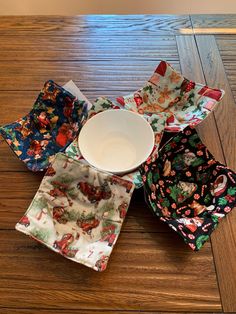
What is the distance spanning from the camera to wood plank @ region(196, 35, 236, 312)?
53 cm

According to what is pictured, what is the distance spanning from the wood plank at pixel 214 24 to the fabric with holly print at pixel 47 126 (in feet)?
1.81

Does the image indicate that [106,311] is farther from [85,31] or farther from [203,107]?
[85,31]

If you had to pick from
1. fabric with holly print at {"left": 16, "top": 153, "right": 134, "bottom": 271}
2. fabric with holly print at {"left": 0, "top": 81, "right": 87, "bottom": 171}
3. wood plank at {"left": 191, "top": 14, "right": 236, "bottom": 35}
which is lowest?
fabric with holly print at {"left": 16, "top": 153, "right": 134, "bottom": 271}

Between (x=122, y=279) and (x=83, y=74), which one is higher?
(x=83, y=74)

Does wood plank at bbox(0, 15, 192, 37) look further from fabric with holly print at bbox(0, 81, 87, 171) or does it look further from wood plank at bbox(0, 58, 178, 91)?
fabric with holly print at bbox(0, 81, 87, 171)

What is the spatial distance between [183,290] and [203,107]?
1.34ft

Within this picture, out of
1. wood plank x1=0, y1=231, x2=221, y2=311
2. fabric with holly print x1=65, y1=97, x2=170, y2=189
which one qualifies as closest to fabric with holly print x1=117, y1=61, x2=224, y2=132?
fabric with holly print x1=65, y1=97, x2=170, y2=189

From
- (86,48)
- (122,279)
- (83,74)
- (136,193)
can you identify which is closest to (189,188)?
(136,193)

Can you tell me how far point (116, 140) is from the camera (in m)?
0.74

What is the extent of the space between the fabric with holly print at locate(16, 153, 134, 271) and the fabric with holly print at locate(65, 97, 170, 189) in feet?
0.17

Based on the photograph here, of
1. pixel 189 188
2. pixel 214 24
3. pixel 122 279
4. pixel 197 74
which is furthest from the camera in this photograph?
pixel 214 24

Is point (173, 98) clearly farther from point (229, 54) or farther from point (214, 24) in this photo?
point (214, 24)

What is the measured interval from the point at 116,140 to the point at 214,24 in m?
0.63

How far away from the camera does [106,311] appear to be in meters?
0.51
